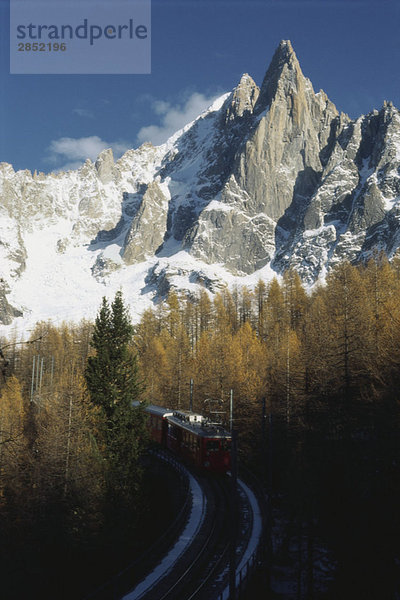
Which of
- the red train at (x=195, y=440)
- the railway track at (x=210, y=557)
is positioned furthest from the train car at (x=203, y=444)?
the railway track at (x=210, y=557)

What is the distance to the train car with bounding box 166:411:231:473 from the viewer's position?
3256cm

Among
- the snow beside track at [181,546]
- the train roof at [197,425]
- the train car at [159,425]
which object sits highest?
the train roof at [197,425]

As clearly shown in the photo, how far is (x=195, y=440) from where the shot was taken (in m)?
33.8

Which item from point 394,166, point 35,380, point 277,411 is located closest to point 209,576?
point 277,411

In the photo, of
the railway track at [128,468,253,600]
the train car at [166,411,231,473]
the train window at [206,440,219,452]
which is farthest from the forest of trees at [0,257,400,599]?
the train window at [206,440,219,452]

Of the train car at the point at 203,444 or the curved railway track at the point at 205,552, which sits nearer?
the curved railway track at the point at 205,552

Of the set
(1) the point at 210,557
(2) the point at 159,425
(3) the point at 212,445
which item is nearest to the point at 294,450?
(3) the point at 212,445

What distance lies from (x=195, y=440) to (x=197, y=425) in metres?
2.05

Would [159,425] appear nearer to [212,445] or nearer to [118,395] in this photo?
[212,445]

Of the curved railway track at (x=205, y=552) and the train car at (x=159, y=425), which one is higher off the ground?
the train car at (x=159, y=425)

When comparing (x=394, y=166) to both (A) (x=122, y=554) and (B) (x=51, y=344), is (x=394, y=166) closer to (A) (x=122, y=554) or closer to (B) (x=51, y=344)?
(B) (x=51, y=344)

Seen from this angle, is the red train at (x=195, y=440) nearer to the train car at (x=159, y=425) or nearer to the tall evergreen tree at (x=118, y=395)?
the train car at (x=159, y=425)

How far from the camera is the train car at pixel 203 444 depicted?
32.6 m

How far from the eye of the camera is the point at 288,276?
8100cm
